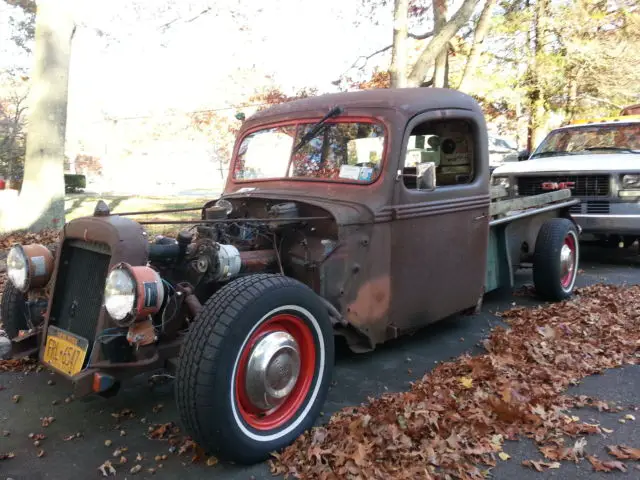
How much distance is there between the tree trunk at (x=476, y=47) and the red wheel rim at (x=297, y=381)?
1028 centimetres

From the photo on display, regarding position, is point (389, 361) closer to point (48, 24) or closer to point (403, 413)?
point (403, 413)

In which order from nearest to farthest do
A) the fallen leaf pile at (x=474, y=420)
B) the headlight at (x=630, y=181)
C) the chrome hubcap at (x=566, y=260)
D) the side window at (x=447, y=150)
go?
the fallen leaf pile at (x=474, y=420) → the side window at (x=447, y=150) → the chrome hubcap at (x=566, y=260) → the headlight at (x=630, y=181)

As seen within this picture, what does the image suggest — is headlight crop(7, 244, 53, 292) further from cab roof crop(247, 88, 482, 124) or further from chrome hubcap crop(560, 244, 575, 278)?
chrome hubcap crop(560, 244, 575, 278)

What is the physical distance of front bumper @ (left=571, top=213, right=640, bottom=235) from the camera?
675 cm

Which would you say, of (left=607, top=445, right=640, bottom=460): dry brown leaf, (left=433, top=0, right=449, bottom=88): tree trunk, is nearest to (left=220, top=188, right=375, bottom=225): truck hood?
(left=607, top=445, right=640, bottom=460): dry brown leaf

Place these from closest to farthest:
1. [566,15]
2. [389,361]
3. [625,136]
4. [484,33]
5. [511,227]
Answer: [389,361] < [511,227] < [625,136] < [484,33] < [566,15]

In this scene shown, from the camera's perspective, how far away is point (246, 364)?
2691mm

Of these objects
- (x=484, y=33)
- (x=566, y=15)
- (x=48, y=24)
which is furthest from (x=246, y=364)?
(x=566, y=15)

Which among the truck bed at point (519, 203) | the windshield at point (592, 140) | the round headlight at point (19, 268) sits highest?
the windshield at point (592, 140)

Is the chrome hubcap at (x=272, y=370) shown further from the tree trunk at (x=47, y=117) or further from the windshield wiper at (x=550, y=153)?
the tree trunk at (x=47, y=117)

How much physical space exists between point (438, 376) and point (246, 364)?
5.10ft

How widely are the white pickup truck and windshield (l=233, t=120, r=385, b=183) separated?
4.25 m

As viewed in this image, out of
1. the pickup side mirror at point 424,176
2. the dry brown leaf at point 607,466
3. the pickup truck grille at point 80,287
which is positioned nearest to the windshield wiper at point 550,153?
the pickup side mirror at point 424,176

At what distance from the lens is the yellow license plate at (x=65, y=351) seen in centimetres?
288
